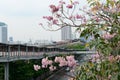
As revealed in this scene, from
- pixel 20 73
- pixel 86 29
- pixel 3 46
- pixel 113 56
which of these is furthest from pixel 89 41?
pixel 20 73

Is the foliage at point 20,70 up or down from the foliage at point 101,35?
down

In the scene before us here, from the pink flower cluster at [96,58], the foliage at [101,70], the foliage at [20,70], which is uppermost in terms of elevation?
the pink flower cluster at [96,58]

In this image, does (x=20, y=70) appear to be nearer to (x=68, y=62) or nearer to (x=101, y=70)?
→ (x=68, y=62)

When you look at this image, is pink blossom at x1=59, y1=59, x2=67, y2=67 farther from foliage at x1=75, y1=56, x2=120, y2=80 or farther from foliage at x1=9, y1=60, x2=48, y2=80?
foliage at x1=9, y1=60, x2=48, y2=80

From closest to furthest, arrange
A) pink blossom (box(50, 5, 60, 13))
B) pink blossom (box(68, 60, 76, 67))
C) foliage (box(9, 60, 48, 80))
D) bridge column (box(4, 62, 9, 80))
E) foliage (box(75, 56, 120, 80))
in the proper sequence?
foliage (box(75, 56, 120, 80)) < pink blossom (box(68, 60, 76, 67)) < pink blossom (box(50, 5, 60, 13)) < bridge column (box(4, 62, 9, 80)) < foliage (box(9, 60, 48, 80))

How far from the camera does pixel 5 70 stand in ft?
94.0

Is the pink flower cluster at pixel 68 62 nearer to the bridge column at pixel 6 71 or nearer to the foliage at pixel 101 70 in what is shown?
the foliage at pixel 101 70

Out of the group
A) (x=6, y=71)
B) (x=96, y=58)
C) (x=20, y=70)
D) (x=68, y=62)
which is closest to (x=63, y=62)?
(x=68, y=62)

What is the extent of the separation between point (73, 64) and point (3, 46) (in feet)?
81.6

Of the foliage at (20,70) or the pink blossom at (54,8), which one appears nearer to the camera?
the pink blossom at (54,8)

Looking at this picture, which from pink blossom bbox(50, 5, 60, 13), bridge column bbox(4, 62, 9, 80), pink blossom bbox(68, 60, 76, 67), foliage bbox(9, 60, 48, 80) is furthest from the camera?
→ foliage bbox(9, 60, 48, 80)

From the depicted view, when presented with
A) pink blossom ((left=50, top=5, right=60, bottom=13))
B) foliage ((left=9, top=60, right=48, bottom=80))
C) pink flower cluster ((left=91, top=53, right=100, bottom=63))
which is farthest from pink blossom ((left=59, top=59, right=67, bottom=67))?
foliage ((left=9, top=60, right=48, bottom=80))

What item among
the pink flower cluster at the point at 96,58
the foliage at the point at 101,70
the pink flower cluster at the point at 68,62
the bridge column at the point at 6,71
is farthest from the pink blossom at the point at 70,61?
the bridge column at the point at 6,71

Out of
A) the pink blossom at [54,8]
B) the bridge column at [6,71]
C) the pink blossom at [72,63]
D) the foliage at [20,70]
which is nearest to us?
the pink blossom at [72,63]
